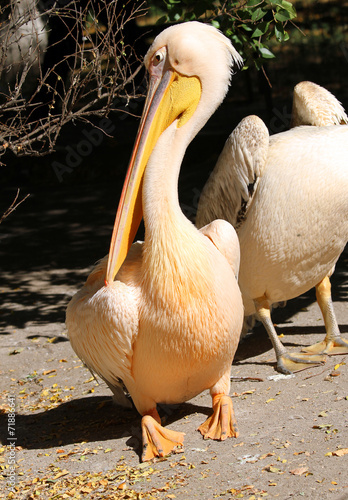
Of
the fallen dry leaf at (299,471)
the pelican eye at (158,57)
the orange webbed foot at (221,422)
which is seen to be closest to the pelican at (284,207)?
the orange webbed foot at (221,422)

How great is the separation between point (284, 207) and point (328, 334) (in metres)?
1.08

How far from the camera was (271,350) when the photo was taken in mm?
4977

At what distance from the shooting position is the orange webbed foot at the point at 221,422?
3.49 metres

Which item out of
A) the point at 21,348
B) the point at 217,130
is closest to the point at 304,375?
the point at 21,348

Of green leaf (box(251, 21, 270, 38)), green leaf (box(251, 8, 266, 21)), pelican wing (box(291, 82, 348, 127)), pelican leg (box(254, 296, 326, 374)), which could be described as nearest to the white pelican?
pelican leg (box(254, 296, 326, 374))

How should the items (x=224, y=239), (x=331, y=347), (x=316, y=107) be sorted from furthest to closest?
1. (x=316, y=107)
2. (x=331, y=347)
3. (x=224, y=239)

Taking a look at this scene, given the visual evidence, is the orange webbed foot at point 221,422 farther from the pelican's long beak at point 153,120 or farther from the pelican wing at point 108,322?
the pelican's long beak at point 153,120

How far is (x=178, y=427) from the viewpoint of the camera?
373cm

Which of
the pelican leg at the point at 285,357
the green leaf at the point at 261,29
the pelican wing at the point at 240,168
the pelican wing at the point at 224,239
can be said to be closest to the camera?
the pelican wing at the point at 224,239

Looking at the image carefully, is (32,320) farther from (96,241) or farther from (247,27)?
(247,27)

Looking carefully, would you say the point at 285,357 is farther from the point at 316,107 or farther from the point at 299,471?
the point at 316,107

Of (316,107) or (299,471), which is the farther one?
(316,107)

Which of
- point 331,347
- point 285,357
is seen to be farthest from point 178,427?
point 331,347

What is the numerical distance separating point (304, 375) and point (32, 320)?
2.79 metres
